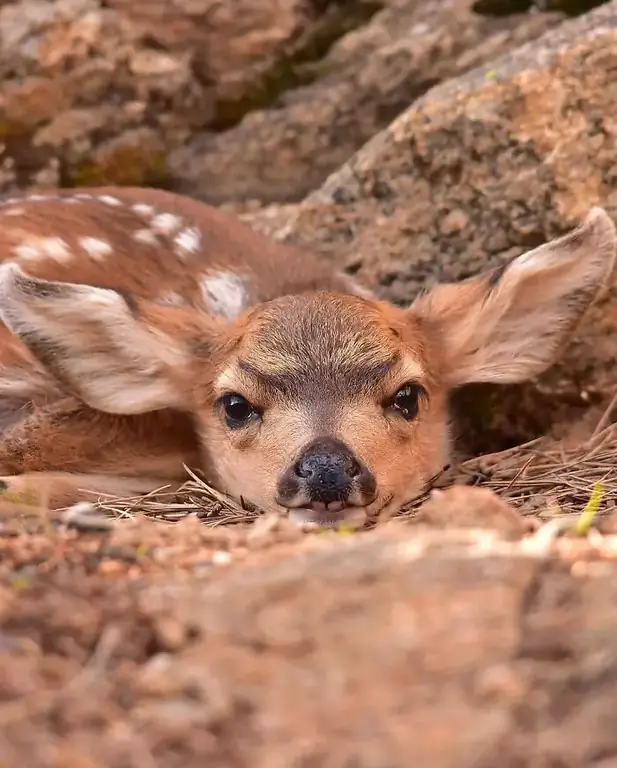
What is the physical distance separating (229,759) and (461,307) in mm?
2366

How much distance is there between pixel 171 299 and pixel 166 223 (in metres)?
0.40

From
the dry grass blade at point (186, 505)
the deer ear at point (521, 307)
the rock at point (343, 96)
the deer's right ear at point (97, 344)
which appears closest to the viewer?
the dry grass blade at point (186, 505)

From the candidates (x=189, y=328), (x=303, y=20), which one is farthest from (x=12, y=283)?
(x=303, y=20)

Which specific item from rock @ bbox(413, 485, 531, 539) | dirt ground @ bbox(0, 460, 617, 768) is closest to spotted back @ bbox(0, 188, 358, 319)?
rock @ bbox(413, 485, 531, 539)

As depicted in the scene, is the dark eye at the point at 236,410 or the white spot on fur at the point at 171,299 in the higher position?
the white spot on fur at the point at 171,299

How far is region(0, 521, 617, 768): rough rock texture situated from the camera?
121 cm

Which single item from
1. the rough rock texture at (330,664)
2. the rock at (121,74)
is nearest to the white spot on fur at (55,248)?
the rock at (121,74)

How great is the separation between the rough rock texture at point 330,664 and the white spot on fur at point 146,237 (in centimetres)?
228

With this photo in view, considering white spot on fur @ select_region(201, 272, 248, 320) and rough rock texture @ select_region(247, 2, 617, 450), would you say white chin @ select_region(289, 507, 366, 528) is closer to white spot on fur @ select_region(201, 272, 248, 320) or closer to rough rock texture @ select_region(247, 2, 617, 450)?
white spot on fur @ select_region(201, 272, 248, 320)

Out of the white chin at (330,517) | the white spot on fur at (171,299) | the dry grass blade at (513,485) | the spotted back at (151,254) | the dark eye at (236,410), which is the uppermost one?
the spotted back at (151,254)

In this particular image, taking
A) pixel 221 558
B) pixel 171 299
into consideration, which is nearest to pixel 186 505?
pixel 171 299

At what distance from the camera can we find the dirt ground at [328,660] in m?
1.21

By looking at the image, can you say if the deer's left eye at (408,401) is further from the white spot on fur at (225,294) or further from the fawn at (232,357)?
the white spot on fur at (225,294)

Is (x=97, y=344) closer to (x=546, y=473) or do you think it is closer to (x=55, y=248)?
(x=55, y=248)
